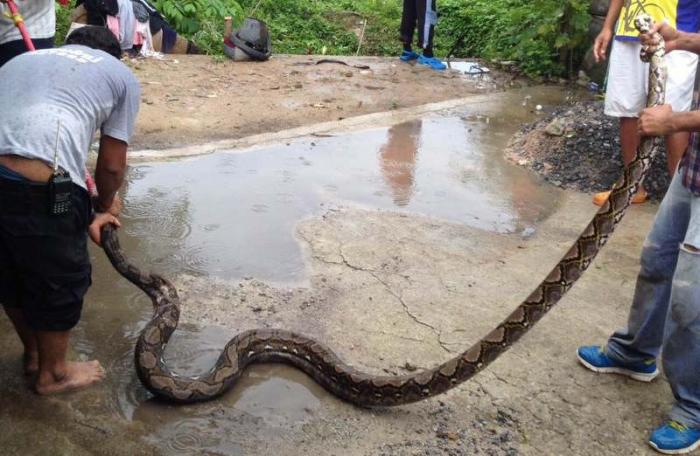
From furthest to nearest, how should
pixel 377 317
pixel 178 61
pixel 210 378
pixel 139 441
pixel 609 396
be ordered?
pixel 178 61
pixel 377 317
pixel 609 396
pixel 210 378
pixel 139 441

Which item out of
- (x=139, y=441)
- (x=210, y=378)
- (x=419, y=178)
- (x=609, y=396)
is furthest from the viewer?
(x=419, y=178)

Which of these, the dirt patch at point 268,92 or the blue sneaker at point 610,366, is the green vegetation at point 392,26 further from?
the blue sneaker at point 610,366

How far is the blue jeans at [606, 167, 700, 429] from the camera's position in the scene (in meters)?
3.57

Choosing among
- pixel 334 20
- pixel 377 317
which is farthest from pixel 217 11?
pixel 377 317

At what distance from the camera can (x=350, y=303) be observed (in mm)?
4945

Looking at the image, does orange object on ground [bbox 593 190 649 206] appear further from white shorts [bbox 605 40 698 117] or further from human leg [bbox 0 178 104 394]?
human leg [bbox 0 178 104 394]

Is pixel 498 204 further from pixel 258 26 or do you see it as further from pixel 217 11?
pixel 217 11

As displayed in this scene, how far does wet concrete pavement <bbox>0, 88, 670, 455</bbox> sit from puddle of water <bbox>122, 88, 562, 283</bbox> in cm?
3

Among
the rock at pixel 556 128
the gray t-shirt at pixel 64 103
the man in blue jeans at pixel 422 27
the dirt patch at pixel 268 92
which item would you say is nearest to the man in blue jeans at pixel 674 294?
the gray t-shirt at pixel 64 103

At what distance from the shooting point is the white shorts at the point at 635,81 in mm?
6039

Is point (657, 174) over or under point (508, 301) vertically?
over

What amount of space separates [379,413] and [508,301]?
1.63 m

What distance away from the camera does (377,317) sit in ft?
15.8

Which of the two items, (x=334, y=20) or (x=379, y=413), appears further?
(x=334, y=20)
